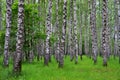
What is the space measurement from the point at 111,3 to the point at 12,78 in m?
→ 51.6

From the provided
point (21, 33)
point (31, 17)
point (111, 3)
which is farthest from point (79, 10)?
point (21, 33)

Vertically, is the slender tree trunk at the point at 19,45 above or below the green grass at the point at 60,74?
above

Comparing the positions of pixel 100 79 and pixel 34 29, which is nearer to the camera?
pixel 100 79

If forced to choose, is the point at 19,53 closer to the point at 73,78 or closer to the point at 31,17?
the point at 73,78

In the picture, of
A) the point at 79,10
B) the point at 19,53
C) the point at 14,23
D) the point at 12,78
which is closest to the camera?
the point at 12,78

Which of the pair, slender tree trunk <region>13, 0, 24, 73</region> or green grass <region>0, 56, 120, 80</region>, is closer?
green grass <region>0, 56, 120, 80</region>

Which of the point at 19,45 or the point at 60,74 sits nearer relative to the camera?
the point at 19,45

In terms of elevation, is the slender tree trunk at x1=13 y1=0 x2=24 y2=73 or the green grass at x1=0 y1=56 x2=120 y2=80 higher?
the slender tree trunk at x1=13 y1=0 x2=24 y2=73

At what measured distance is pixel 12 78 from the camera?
13.5 metres

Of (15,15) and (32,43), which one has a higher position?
(15,15)

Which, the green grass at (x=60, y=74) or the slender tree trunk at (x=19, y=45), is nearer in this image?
the green grass at (x=60, y=74)

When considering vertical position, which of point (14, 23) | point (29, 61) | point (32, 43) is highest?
point (14, 23)

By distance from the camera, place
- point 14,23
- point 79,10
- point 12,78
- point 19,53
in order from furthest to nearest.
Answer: point 79,10, point 14,23, point 19,53, point 12,78

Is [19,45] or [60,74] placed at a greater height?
[19,45]
